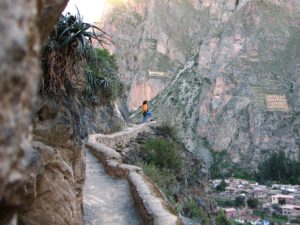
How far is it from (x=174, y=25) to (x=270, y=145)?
63.8 metres

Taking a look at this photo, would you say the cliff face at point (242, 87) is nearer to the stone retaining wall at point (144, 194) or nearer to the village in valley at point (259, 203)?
the village in valley at point (259, 203)

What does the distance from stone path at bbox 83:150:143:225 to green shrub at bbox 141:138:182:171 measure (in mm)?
6376

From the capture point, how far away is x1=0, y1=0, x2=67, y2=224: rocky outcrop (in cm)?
190

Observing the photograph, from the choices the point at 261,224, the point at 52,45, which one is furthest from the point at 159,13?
the point at 52,45

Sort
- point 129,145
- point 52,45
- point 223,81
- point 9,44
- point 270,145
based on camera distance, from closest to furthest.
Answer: point 9,44, point 52,45, point 129,145, point 270,145, point 223,81

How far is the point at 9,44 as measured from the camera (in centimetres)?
189

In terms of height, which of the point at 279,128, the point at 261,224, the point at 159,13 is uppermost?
the point at 159,13

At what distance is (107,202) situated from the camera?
38.1ft

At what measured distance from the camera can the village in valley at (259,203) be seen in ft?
197

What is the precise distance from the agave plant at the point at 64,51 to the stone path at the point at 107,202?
3.77 metres

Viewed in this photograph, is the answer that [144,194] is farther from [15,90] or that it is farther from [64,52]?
[15,90]

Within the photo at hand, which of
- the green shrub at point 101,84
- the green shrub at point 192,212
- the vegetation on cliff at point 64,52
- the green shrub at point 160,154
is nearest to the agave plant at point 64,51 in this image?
the vegetation on cliff at point 64,52

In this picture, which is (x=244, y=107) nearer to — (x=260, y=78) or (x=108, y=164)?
(x=260, y=78)

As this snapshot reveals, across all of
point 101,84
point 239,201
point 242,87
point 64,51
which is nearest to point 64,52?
point 64,51
